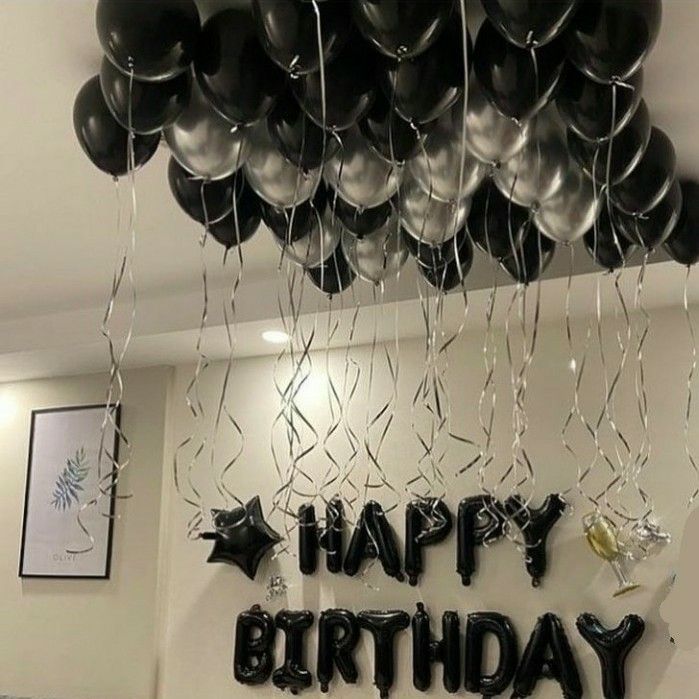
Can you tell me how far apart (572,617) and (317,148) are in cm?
171

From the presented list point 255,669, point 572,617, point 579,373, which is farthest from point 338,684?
point 579,373

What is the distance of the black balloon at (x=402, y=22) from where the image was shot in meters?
1.18

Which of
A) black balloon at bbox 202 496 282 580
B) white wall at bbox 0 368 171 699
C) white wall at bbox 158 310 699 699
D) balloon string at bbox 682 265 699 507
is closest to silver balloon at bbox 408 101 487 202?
balloon string at bbox 682 265 699 507

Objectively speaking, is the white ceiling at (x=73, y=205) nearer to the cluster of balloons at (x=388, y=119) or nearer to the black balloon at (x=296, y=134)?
the cluster of balloons at (x=388, y=119)

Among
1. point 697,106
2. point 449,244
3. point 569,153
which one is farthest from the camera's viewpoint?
point 449,244

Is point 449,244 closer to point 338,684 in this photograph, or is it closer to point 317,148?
point 317,148

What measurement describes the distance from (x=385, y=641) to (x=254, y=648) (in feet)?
1.63

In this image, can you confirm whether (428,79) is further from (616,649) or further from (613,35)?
(616,649)

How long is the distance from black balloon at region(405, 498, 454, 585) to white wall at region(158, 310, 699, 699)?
0.13 feet

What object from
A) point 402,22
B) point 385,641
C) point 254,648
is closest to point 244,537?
point 254,648

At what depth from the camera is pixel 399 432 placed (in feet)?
9.68

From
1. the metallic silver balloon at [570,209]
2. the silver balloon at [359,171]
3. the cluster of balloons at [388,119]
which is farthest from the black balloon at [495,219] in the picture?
the silver balloon at [359,171]

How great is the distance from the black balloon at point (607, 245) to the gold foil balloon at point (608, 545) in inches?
34.1

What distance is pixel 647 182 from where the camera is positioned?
1.68 m
